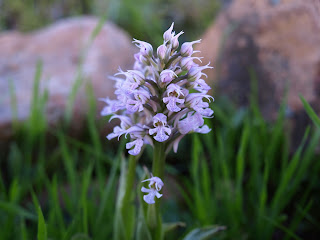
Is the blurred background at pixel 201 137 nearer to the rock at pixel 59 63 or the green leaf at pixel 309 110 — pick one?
the rock at pixel 59 63

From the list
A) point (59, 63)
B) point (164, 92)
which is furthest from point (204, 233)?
point (59, 63)

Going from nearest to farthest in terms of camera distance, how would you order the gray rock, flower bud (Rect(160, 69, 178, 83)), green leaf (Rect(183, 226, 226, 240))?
flower bud (Rect(160, 69, 178, 83))
green leaf (Rect(183, 226, 226, 240))
the gray rock

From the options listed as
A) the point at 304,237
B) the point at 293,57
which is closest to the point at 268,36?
the point at 293,57

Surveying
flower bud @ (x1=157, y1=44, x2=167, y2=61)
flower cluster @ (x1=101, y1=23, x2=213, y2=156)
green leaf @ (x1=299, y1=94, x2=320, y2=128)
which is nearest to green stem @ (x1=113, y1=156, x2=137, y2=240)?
flower cluster @ (x1=101, y1=23, x2=213, y2=156)

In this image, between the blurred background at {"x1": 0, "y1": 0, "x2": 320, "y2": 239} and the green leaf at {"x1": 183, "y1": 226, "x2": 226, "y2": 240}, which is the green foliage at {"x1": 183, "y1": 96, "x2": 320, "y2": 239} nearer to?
the blurred background at {"x1": 0, "y1": 0, "x2": 320, "y2": 239}

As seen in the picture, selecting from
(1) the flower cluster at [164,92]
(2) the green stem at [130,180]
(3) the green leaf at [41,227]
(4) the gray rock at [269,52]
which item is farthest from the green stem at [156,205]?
(4) the gray rock at [269,52]

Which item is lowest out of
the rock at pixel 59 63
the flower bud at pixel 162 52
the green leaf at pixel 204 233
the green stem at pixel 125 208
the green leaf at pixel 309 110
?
the green leaf at pixel 204 233
